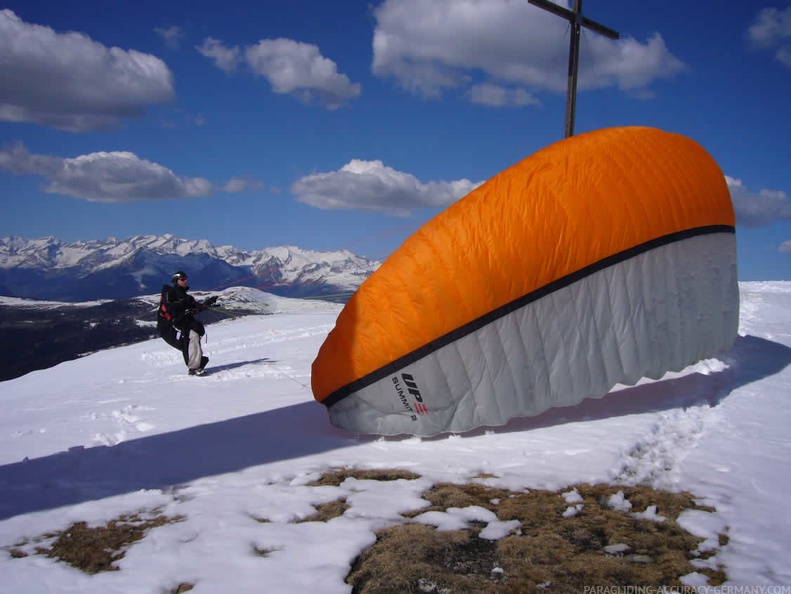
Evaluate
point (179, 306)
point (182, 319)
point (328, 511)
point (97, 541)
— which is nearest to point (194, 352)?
point (182, 319)

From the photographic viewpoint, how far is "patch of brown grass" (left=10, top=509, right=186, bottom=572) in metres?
3.49

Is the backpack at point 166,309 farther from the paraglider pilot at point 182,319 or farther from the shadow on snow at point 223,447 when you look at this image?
the shadow on snow at point 223,447

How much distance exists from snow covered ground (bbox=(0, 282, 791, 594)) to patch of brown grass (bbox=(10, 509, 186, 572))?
0.09 metres

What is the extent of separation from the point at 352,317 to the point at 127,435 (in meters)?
3.58

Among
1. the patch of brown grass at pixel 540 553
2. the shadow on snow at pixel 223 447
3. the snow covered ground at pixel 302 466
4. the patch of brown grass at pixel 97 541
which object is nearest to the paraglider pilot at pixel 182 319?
the snow covered ground at pixel 302 466

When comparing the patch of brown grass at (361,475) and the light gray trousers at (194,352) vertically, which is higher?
the light gray trousers at (194,352)

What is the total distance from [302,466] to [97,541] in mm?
2101

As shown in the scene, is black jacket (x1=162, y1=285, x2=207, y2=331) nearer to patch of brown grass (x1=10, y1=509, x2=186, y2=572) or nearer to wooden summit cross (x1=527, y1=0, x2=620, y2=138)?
patch of brown grass (x1=10, y1=509, x2=186, y2=572)

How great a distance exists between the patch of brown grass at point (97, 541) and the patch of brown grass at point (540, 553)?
5.39ft

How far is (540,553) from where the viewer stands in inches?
134

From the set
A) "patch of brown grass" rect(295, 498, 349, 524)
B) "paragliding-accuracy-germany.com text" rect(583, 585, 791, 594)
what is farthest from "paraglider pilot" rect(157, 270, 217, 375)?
"paragliding-accuracy-germany.com text" rect(583, 585, 791, 594)

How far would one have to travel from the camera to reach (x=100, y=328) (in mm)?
108500

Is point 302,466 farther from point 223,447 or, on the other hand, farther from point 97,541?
point 97,541

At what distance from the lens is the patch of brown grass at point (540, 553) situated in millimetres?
3035
